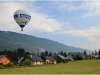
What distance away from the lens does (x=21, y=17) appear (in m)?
39.7

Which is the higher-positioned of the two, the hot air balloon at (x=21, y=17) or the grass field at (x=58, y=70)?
the hot air balloon at (x=21, y=17)

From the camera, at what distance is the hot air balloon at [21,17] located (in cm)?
3969

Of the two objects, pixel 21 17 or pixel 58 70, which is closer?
pixel 58 70

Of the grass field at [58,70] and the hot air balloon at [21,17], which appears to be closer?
the grass field at [58,70]

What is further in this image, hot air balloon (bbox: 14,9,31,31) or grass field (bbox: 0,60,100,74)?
hot air balloon (bbox: 14,9,31,31)

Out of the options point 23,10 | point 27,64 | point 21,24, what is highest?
point 23,10

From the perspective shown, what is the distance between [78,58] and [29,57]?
42683mm

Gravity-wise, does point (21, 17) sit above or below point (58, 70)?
above

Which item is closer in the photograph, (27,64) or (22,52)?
(27,64)

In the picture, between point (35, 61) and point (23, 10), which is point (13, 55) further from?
point (23, 10)

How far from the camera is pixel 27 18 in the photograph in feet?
133

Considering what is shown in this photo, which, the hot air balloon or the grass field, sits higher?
the hot air balloon

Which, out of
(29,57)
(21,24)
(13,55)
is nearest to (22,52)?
Answer: (13,55)

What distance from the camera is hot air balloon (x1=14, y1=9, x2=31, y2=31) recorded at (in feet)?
130
